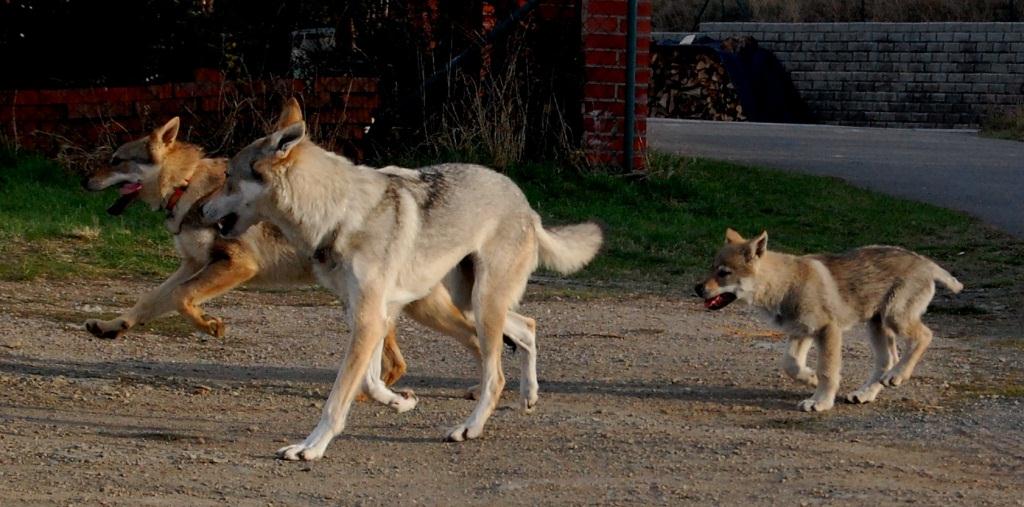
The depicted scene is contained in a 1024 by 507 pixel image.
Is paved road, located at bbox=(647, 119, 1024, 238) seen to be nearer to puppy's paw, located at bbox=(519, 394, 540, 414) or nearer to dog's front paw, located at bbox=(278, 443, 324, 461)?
puppy's paw, located at bbox=(519, 394, 540, 414)

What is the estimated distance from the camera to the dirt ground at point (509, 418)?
18.7 ft

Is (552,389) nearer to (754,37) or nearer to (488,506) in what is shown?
(488,506)

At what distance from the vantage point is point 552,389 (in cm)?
770

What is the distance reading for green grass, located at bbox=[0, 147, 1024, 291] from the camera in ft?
35.6

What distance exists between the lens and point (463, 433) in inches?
259

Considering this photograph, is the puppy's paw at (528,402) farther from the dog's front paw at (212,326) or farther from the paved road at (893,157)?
the paved road at (893,157)

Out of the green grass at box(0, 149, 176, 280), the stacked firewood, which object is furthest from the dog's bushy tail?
the stacked firewood

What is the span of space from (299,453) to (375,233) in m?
0.99

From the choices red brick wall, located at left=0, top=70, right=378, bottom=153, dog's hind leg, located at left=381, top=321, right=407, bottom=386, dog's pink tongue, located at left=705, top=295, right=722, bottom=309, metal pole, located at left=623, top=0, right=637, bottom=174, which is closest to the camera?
dog's hind leg, located at left=381, top=321, right=407, bottom=386

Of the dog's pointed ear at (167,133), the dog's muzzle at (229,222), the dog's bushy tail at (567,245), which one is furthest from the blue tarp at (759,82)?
the dog's muzzle at (229,222)

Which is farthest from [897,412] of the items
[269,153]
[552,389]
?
[269,153]

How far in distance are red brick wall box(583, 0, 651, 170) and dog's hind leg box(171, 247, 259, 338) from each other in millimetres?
6873

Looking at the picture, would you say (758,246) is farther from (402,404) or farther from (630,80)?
(630,80)

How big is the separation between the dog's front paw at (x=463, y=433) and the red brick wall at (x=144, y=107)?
773cm
